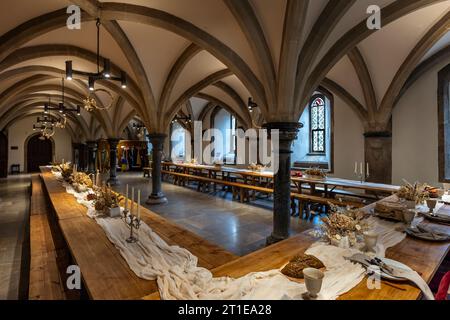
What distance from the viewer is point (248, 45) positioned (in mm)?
4113

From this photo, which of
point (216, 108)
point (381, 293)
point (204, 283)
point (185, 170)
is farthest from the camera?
point (216, 108)

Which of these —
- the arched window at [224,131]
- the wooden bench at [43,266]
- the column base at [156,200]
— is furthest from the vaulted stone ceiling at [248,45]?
the arched window at [224,131]

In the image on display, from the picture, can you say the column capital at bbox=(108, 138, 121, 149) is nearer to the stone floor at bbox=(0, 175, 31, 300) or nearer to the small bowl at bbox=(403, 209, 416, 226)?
the stone floor at bbox=(0, 175, 31, 300)

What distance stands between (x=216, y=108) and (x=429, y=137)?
9.47m

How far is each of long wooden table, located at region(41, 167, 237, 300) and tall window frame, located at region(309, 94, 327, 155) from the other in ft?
26.6

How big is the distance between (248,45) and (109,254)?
373 cm

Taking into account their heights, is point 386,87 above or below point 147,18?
below

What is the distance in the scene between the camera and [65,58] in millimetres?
6621

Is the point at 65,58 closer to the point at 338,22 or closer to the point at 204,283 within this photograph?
the point at 338,22

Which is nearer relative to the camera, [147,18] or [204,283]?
[204,283]

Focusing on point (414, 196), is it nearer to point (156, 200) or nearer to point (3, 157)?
point (156, 200)

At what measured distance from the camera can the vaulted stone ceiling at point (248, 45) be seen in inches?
144

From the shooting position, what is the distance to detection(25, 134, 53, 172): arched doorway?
18.3 meters

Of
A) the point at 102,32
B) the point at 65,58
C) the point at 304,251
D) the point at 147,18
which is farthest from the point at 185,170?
the point at 304,251
